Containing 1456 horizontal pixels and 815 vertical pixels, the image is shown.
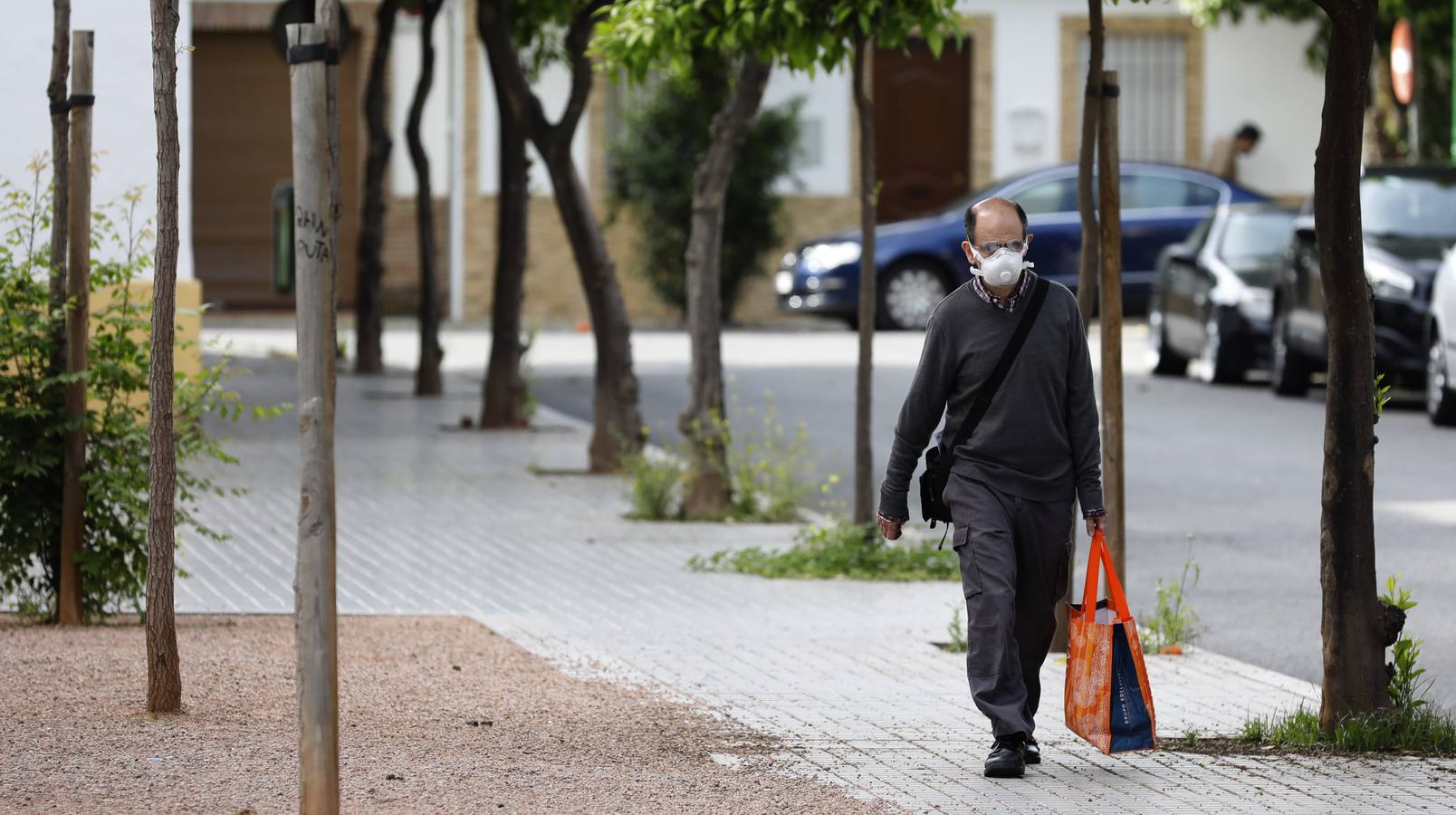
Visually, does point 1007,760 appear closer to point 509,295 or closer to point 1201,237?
point 509,295

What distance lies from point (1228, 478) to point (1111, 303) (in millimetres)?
6425

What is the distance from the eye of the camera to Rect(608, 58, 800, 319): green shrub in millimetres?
31344

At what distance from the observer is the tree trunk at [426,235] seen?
20.3 meters

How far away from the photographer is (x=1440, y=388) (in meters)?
17.3

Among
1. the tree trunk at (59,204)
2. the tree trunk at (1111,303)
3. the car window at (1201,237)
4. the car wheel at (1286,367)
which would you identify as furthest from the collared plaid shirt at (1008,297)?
the car window at (1201,237)

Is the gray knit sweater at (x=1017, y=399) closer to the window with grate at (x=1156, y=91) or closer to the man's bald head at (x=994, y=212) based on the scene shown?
the man's bald head at (x=994, y=212)

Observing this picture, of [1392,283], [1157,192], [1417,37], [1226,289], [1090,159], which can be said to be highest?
[1417,37]

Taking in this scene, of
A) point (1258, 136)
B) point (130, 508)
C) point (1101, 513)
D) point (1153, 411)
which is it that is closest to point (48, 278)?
point (130, 508)

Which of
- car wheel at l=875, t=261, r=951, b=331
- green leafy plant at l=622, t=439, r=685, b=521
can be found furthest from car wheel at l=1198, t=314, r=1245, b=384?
green leafy plant at l=622, t=439, r=685, b=521

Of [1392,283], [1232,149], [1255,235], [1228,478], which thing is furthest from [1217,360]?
[1232,149]

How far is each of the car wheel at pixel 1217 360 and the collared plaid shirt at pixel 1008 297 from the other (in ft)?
50.2

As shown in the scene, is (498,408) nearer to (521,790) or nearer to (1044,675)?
(1044,675)

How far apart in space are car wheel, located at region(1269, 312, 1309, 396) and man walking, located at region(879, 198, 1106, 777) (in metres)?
13.7

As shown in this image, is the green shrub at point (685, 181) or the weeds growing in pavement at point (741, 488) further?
the green shrub at point (685, 181)
